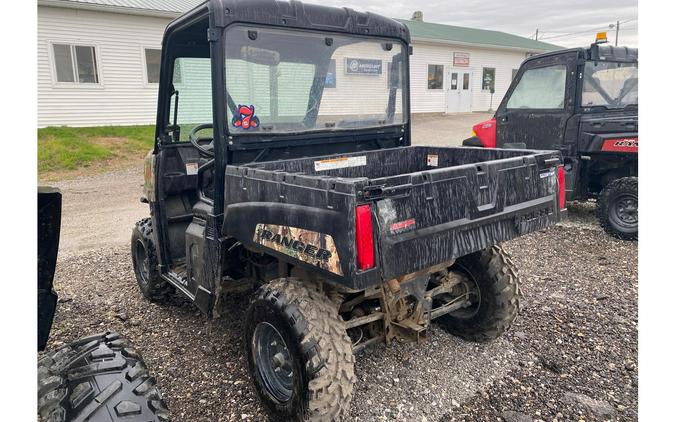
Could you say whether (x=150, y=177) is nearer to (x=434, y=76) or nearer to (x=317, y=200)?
(x=317, y=200)

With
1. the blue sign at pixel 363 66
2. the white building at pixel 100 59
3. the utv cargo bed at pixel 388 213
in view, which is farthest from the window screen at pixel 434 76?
the utv cargo bed at pixel 388 213

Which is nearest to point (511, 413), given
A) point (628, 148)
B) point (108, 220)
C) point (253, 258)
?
point (253, 258)

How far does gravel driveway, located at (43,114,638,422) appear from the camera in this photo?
288cm

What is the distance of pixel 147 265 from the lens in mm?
4188

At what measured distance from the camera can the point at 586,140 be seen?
20.4 ft

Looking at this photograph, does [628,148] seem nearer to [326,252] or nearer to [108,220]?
[326,252]

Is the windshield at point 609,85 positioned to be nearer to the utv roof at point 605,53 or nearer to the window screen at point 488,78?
the utv roof at point 605,53

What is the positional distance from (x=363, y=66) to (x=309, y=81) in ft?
1.47

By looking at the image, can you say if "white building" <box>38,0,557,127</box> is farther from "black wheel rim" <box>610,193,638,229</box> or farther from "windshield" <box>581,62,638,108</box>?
"black wheel rim" <box>610,193,638,229</box>

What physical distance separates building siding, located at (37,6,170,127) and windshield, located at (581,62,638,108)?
39.8 ft

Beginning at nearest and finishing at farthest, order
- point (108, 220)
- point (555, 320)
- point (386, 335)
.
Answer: point (386, 335)
point (555, 320)
point (108, 220)

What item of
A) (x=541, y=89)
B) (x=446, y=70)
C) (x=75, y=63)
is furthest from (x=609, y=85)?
(x=446, y=70)

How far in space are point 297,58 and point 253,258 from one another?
136cm

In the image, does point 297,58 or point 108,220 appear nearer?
point 297,58
